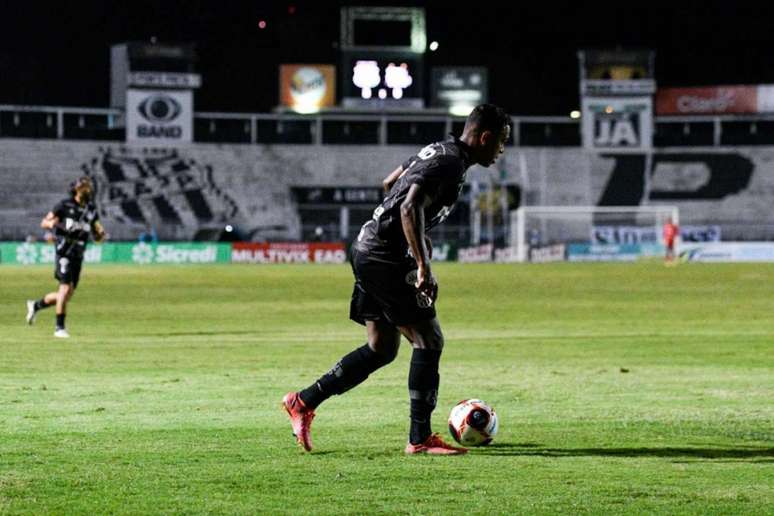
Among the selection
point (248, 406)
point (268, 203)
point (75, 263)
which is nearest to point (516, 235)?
point (268, 203)

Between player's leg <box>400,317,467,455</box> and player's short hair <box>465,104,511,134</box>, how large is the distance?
4.12ft

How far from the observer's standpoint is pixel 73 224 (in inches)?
743

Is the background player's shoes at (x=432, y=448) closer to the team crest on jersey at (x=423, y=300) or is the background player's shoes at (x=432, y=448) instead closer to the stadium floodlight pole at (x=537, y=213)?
the team crest on jersey at (x=423, y=300)

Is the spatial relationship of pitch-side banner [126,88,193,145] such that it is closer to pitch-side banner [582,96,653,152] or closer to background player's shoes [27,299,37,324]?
pitch-side banner [582,96,653,152]

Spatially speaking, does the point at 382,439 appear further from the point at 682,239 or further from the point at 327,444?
the point at 682,239

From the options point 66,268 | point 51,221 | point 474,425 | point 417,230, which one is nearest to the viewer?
point 417,230

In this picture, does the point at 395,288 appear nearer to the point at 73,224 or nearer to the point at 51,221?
the point at 51,221

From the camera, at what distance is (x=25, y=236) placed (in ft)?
227

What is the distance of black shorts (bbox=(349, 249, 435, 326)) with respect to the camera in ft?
26.9

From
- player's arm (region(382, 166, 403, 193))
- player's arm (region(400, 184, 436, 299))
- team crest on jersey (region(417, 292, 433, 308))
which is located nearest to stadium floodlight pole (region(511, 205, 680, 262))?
player's arm (region(382, 166, 403, 193))

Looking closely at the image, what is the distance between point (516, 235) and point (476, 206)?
2788 mm

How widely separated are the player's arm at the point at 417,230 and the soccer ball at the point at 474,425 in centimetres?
106

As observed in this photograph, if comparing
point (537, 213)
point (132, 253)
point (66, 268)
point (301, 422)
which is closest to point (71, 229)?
point (66, 268)

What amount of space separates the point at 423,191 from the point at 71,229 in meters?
11.7
